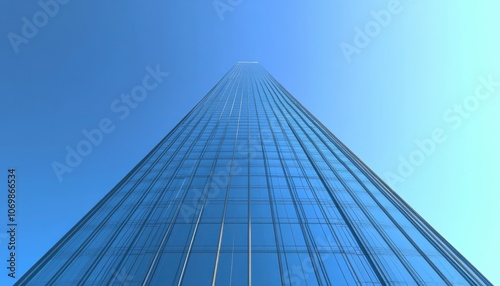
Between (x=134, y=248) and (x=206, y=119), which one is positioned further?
(x=206, y=119)

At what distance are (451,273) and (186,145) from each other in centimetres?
2292

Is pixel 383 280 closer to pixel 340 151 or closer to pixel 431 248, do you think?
pixel 431 248

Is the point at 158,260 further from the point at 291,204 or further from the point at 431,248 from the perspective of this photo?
the point at 431,248

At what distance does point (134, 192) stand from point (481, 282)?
20096 millimetres

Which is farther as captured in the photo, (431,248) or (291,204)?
(291,204)

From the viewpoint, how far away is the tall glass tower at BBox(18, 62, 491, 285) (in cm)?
1600

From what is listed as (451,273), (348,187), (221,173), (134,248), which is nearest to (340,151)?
(348,187)

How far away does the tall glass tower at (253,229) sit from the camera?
16.0 metres

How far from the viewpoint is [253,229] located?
19.0 metres

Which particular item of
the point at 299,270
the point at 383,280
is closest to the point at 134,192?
the point at 299,270

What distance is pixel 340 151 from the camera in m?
31.3

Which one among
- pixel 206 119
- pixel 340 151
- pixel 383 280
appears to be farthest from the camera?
pixel 206 119

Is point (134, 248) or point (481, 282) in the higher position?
point (481, 282)

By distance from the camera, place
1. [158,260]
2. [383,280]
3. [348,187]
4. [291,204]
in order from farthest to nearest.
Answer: [348,187], [291,204], [158,260], [383,280]
